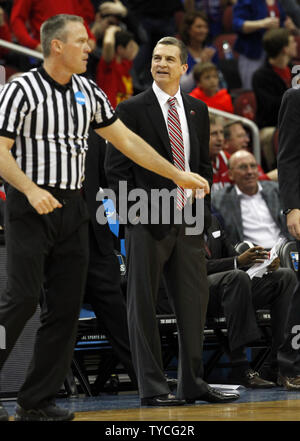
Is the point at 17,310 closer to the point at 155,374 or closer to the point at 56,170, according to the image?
the point at 56,170

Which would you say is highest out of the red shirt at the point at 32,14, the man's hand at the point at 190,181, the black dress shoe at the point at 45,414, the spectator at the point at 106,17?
the spectator at the point at 106,17

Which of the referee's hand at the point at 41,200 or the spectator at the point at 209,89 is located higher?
the spectator at the point at 209,89

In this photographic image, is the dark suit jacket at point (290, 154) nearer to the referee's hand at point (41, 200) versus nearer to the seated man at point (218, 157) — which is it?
the referee's hand at point (41, 200)

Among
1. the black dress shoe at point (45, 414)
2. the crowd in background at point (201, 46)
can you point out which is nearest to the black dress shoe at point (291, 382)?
the black dress shoe at point (45, 414)

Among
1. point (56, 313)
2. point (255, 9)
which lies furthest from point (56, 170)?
point (255, 9)

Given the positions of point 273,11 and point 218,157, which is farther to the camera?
point 273,11

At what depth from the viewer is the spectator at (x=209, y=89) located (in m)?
8.73

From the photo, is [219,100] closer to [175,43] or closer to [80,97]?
[175,43]

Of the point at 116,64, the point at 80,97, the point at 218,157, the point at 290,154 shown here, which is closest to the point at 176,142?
the point at 290,154

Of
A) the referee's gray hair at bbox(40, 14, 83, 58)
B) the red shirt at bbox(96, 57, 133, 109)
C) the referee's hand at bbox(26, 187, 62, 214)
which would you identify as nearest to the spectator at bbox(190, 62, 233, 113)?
the red shirt at bbox(96, 57, 133, 109)

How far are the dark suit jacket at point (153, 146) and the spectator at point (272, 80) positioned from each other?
469 centimetres

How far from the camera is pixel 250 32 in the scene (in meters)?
10.3

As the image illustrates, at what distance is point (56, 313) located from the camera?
3553mm

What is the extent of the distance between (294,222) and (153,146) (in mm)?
901
